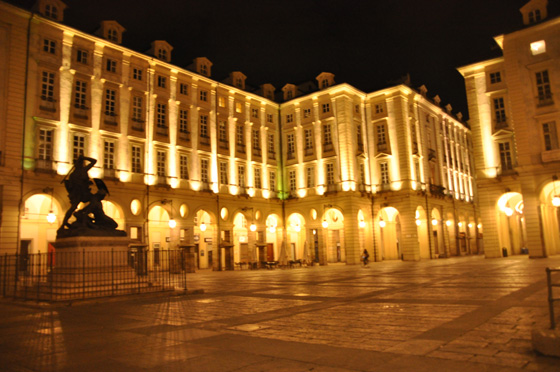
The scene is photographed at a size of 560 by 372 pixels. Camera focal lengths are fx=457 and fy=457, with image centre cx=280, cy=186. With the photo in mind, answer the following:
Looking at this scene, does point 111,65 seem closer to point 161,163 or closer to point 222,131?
point 161,163

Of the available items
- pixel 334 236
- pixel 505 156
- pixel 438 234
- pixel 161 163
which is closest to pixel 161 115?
pixel 161 163

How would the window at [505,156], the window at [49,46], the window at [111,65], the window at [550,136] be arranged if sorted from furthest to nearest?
the window at [505,156], the window at [111,65], the window at [550,136], the window at [49,46]

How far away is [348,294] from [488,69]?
3301 centimetres

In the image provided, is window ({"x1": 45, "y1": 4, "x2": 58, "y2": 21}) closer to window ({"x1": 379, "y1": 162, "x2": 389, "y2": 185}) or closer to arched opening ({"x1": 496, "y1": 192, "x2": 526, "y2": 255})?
window ({"x1": 379, "y1": 162, "x2": 389, "y2": 185})

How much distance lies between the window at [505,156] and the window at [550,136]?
16.8 feet

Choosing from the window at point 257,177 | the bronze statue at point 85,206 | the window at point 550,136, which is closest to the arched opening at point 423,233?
the window at point 550,136

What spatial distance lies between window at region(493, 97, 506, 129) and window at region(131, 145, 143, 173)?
100ft

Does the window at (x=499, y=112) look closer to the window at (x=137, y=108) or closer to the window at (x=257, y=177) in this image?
the window at (x=257, y=177)

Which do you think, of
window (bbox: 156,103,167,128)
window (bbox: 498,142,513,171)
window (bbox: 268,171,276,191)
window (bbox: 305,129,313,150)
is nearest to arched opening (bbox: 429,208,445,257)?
window (bbox: 498,142,513,171)

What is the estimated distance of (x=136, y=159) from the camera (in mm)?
37438

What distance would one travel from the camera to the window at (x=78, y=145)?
33.4 m

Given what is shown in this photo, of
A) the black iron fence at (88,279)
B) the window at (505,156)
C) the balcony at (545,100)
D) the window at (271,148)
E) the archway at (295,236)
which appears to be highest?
the window at (271,148)

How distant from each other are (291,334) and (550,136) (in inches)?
1279

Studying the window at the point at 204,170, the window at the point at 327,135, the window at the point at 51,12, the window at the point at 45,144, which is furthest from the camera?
the window at the point at 327,135
